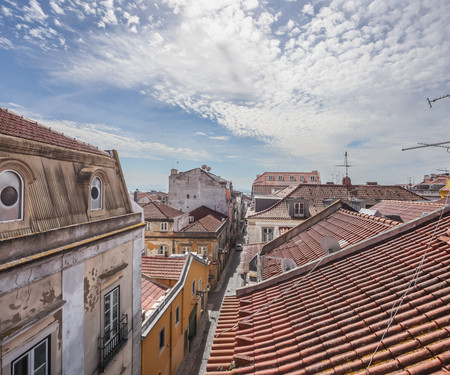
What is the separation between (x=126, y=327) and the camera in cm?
815

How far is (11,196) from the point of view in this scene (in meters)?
4.74

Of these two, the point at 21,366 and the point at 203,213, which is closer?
the point at 21,366

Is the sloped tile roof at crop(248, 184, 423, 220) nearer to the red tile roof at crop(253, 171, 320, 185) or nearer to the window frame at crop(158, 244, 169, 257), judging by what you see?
the window frame at crop(158, 244, 169, 257)

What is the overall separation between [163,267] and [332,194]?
18.3 metres

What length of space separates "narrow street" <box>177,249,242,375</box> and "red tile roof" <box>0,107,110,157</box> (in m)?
13.9

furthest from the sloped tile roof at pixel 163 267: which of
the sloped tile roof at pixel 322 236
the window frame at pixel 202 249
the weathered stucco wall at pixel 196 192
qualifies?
the weathered stucco wall at pixel 196 192

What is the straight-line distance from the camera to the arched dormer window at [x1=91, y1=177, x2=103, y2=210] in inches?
277

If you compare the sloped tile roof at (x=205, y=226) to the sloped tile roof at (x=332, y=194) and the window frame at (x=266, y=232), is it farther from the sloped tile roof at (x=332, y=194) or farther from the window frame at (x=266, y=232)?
the window frame at (x=266, y=232)

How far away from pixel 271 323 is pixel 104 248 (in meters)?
4.74

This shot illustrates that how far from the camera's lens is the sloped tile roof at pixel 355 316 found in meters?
3.45

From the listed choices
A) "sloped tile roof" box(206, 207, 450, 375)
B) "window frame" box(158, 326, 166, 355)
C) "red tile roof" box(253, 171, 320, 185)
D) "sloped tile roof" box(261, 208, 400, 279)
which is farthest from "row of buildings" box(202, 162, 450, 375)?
"red tile roof" box(253, 171, 320, 185)

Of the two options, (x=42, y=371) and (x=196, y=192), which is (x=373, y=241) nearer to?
(x=42, y=371)

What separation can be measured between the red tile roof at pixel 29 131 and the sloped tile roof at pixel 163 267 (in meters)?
9.62

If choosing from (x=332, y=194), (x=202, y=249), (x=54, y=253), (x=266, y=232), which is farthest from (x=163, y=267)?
(x=332, y=194)
